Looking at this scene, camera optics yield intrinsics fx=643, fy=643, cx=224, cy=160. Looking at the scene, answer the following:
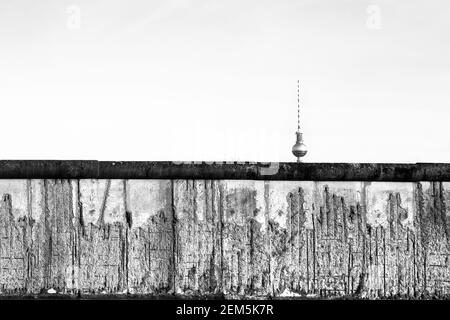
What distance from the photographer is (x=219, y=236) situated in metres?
3.69

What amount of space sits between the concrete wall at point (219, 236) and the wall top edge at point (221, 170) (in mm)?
43

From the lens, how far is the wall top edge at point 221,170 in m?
3.64

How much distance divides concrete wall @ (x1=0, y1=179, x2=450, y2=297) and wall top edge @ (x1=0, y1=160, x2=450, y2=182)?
0.04 metres

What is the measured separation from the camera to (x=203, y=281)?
3.70m

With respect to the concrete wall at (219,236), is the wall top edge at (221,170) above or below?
above

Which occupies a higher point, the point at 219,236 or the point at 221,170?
the point at 221,170

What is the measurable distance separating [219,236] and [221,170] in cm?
38

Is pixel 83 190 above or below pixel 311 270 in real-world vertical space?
above

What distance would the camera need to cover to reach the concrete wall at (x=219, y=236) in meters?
3.68

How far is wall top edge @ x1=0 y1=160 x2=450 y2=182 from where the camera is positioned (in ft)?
12.0

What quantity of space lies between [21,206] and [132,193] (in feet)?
2.09
